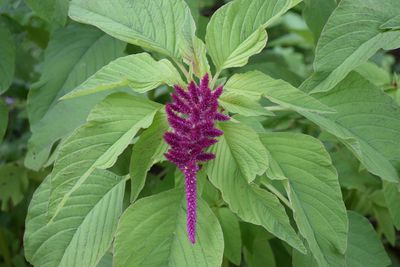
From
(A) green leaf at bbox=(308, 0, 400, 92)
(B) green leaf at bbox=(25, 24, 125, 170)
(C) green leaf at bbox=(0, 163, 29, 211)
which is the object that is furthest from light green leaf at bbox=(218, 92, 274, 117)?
(C) green leaf at bbox=(0, 163, 29, 211)

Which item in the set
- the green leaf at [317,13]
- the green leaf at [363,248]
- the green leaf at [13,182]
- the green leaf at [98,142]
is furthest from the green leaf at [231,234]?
the green leaf at [13,182]

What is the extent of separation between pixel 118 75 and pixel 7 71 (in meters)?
0.46

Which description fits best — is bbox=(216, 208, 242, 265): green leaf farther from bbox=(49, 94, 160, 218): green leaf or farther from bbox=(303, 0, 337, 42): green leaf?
bbox=(303, 0, 337, 42): green leaf

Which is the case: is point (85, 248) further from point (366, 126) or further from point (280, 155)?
point (366, 126)

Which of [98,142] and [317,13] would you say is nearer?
[98,142]

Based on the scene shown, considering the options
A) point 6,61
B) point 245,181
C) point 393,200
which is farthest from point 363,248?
point 6,61

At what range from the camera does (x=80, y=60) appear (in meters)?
1.17

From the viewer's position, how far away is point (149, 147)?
2.62 feet

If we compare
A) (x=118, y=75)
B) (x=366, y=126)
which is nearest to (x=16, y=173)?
(x=118, y=75)

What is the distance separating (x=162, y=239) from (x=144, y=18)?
0.99ft

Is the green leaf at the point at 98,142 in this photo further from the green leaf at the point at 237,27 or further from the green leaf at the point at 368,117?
the green leaf at the point at 368,117

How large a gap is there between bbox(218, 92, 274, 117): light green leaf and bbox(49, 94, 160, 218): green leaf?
9cm

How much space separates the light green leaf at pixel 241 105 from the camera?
78 cm

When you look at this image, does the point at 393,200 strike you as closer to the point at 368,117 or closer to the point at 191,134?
the point at 368,117
